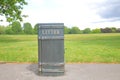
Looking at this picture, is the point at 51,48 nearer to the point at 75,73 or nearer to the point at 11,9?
the point at 75,73

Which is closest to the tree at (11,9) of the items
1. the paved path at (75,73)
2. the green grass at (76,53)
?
the green grass at (76,53)

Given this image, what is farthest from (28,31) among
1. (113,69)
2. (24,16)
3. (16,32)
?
(113,69)

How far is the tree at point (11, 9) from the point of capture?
88.7 feet

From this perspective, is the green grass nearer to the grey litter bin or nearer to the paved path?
the paved path

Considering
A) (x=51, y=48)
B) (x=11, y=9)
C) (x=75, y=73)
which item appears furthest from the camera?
(x=11, y=9)

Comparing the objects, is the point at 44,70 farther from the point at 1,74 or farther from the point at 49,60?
the point at 1,74

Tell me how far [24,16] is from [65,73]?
20.7 metres

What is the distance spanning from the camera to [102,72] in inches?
374

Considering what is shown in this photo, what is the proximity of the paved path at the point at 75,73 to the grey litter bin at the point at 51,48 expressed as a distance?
316 millimetres

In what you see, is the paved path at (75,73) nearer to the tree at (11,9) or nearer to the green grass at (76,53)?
the green grass at (76,53)

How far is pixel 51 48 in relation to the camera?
909cm

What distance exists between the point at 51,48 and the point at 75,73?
3.96ft

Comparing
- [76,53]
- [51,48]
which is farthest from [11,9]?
[51,48]

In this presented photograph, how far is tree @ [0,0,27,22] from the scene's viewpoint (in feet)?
88.7
